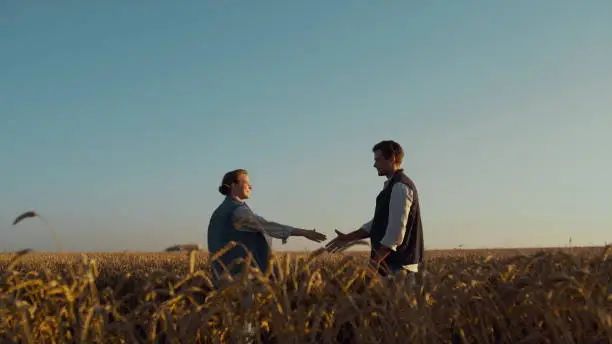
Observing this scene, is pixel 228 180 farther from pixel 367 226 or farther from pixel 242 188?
pixel 367 226

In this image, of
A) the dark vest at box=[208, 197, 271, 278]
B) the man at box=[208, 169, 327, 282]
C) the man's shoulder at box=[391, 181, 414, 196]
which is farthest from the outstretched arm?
the man's shoulder at box=[391, 181, 414, 196]

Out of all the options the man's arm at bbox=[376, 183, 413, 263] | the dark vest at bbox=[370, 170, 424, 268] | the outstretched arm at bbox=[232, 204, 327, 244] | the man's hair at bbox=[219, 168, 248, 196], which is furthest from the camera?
the man's hair at bbox=[219, 168, 248, 196]

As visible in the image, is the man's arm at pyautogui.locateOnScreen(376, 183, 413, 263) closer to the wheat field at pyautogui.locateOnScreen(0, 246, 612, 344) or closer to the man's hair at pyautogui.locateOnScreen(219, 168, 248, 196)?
the man's hair at pyautogui.locateOnScreen(219, 168, 248, 196)

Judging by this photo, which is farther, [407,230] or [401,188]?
[407,230]

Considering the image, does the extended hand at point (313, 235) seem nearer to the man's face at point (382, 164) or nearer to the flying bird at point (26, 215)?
the man's face at point (382, 164)

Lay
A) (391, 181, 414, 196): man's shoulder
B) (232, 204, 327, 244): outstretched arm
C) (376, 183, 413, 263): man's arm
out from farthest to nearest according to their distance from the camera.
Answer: (232, 204, 327, 244): outstretched arm → (391, 181, 414, 196): man's shoulder → (376, 183, 413, 263): man's arm

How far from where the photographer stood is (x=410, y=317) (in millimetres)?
2049

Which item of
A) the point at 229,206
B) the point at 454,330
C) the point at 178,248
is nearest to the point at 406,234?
the point at 229,206

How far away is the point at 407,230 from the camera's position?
5.23 m

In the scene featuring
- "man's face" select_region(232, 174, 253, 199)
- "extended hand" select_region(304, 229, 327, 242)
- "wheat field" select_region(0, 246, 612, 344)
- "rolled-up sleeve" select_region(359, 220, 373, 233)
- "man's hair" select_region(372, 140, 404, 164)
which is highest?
"man's hair" select_region(372, 140, 404, 164)

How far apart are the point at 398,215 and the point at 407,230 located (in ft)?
1.03

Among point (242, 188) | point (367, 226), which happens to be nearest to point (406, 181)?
point (367, 226)

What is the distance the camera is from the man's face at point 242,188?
5973 millimetres

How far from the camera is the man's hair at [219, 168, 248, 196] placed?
6008 millimetres
